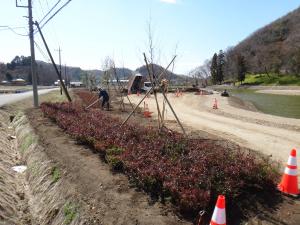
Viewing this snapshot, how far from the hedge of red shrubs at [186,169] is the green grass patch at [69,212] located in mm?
1283

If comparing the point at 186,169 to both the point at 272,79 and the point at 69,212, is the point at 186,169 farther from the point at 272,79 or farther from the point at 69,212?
the point at 272,79

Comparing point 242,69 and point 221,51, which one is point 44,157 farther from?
point 221,51

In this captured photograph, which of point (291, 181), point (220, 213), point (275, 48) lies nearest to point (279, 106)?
point (291, 181)

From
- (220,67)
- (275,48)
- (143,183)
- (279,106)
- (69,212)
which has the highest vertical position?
(275,48)

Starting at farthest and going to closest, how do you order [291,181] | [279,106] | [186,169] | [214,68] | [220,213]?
[214,68]
[279,106]
[186,169]
[291,181]
[220,213]

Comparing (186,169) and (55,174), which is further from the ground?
(186,169)

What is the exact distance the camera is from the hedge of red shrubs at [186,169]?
19.9 feet

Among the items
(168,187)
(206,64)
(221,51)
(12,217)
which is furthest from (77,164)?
(206,64)

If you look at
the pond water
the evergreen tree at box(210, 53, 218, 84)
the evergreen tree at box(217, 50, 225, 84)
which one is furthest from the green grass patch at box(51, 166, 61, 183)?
the evergreen tree at box(217, 50, 225, 84)

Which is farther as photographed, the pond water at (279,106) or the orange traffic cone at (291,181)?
the pond water at (279,106)

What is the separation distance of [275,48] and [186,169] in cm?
14828

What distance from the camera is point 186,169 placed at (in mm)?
7004

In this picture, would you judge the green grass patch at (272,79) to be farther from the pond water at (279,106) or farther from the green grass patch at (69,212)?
the green grass patch at (69,212)

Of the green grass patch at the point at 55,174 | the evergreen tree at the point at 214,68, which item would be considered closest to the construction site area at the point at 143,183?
the green grass patch at the point at 55,174
